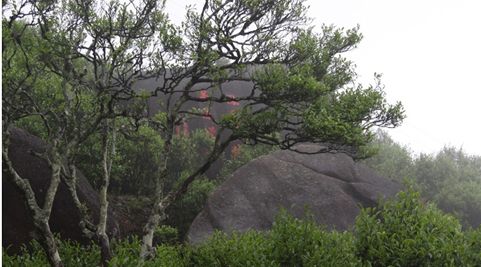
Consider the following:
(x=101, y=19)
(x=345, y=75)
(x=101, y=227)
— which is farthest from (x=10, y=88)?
(x=345, y=75)

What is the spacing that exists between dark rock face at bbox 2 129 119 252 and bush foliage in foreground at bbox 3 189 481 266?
286 centimetres

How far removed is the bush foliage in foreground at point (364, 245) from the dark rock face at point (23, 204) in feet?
9.37

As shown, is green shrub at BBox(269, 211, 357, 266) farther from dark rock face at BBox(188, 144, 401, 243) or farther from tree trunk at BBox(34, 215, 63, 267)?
dark rock face at BBox(188, 144, 401, 243)

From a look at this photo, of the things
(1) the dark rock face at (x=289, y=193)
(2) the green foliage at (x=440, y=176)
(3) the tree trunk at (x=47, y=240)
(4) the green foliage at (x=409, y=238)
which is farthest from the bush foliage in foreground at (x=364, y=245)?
(2) the green foliage at (x=440, y=176)

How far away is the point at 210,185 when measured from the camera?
18969mm

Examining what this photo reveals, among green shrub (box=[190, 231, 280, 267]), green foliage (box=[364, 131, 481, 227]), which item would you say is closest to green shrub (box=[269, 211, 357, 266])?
green shrub (box=[190, 231, 280, 267])

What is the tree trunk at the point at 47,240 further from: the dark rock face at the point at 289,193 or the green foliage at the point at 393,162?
the green foliage at the point at 393,162

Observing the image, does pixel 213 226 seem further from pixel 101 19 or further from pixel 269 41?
pixel 101 19

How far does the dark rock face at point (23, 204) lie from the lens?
1289 cm

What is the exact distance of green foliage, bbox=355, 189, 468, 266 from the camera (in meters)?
8.15

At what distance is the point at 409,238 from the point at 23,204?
9.46 m

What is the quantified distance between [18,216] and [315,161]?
1041 centimetres

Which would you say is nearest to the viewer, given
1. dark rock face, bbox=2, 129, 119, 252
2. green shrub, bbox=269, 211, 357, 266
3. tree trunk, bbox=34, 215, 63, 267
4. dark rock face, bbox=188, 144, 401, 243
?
green shrub, bbox=269, 211, 357, 266

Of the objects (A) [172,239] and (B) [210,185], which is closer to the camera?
(A) [172,239]
